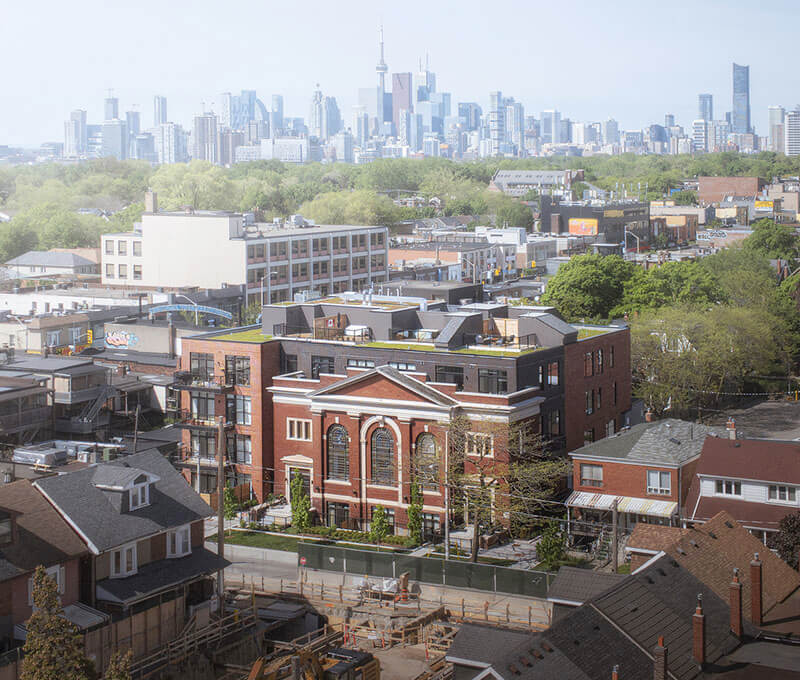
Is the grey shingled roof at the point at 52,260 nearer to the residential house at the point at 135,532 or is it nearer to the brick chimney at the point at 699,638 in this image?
the residential house at the point at 135,532

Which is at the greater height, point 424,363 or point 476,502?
point 424,363

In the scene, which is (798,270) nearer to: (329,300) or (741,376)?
(741,376)

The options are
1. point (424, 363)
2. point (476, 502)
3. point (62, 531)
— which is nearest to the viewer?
point (62, 531)

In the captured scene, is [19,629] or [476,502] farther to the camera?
[476,502]

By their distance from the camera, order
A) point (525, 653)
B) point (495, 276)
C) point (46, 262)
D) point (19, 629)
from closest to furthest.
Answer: point (525, 653), point (19, 629), point (46, 262), point (495, 276)

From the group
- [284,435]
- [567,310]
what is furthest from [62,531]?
[567,310]

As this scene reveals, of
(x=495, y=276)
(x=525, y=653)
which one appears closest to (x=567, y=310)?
(x=495, y=276)

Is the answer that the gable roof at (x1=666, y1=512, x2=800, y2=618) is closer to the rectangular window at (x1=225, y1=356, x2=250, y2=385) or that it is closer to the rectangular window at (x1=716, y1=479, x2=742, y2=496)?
the rectangular window at (x1=716, y1=479, x2=742, y2=496)
